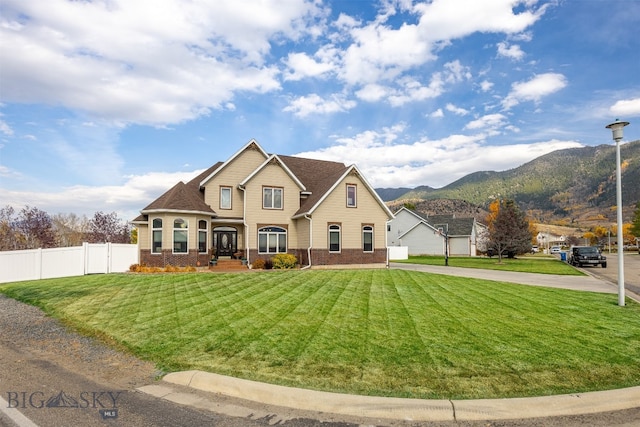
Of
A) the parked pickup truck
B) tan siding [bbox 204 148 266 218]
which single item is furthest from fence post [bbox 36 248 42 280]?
the parked pickup truck

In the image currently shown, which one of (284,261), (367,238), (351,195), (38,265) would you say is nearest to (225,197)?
(284,261)

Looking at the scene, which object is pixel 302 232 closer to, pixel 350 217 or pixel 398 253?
pixel 350 217

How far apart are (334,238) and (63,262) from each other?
57.6 feet

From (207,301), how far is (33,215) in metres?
38.0

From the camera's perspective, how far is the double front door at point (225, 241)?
2941 cm

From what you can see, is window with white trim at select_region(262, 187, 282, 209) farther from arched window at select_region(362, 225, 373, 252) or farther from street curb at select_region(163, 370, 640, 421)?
street curb at select_region(163, 370, 640, 421)

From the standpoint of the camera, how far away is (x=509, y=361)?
6562mm

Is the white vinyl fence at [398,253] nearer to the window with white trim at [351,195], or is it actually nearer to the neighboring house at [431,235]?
the neighboring house at [431,235]

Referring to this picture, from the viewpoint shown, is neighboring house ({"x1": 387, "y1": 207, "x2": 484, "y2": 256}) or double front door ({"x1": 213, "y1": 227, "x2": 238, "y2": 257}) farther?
neighboring house ({"x1": 387, "y1": 207, "x2": 484, "y2": 256})

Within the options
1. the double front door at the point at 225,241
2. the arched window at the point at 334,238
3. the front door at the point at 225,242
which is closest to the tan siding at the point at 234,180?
the double front door at the point at 225,241

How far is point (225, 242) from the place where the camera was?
2977cm

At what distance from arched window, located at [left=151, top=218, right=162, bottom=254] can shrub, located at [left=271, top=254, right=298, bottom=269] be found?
25.2ft

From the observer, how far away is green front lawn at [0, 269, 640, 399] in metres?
5.89

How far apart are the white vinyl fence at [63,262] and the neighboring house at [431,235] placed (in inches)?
1907
